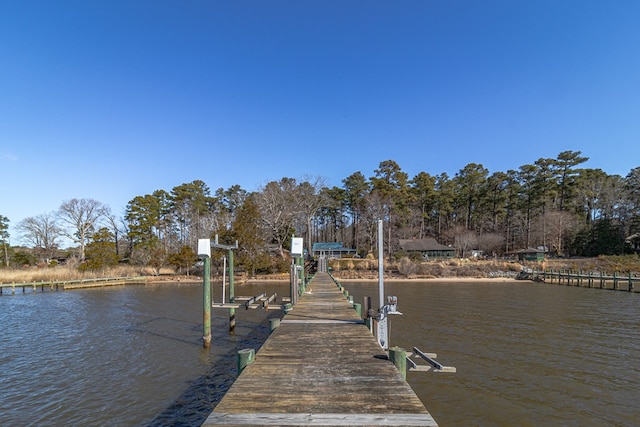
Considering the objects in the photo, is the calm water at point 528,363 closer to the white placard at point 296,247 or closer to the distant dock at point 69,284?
the white placard at point 296,247

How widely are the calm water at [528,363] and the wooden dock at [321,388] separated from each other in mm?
2574

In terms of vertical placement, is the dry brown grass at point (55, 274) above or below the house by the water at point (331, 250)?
below

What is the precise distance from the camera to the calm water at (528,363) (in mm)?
6961

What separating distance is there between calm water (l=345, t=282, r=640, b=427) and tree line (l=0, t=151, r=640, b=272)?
91.5 feet

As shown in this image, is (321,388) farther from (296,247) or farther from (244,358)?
(296,247)

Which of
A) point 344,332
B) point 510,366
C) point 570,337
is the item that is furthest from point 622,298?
point 344,332

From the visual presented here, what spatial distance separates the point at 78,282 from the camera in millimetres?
32938

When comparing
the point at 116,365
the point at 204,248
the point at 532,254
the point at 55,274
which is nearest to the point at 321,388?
the point at 204,248

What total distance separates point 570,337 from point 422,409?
12.9m

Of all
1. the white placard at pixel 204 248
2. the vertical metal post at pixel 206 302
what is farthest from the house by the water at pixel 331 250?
the white placard at pixel 204 248

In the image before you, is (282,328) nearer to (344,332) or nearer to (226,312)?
(344,332)

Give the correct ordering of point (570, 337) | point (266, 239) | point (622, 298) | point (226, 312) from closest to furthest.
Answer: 1. point (570, 337)
2. point (226, 312)
3. point (622, 298)
4. point (266, 239)

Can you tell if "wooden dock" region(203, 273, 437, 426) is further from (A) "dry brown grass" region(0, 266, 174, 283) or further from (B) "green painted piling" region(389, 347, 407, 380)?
(A) "dry brown grass" region(0, 266, 174, 283)

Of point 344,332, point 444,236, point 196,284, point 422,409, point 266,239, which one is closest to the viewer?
point 422,409
